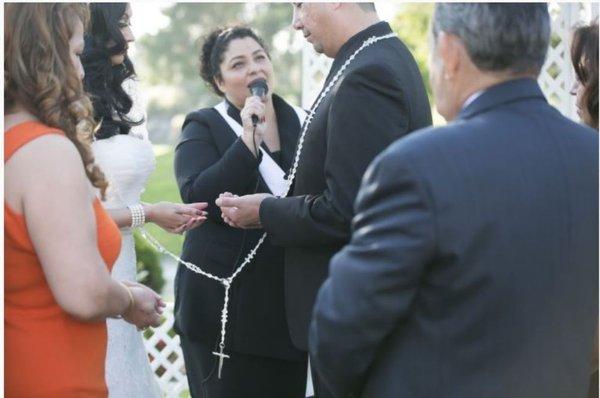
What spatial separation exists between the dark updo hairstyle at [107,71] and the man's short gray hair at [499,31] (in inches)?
81.5

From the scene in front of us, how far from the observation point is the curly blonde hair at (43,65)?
290cm

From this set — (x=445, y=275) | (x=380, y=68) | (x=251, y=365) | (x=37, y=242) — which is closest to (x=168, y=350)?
(x=251, y=365)

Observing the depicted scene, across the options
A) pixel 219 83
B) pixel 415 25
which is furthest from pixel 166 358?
pixel 415 25

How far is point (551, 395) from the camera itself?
262cm

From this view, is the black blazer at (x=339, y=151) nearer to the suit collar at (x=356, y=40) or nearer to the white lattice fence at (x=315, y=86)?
the suit collar at (x=356, y=40)

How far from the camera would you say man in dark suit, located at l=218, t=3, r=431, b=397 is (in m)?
3.57

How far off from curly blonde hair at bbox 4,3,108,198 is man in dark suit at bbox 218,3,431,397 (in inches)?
36.7

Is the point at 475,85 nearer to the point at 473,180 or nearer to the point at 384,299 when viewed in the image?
the point at 473,180

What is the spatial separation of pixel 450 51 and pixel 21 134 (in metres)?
1.09

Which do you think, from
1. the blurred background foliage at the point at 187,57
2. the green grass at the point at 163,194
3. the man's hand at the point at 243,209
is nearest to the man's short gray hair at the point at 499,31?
the man's hand at the point at 243,209

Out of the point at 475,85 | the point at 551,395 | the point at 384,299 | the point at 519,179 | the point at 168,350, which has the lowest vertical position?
the point at 168,350

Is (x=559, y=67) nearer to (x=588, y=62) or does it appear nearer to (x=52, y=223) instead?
(x=588, y=62)

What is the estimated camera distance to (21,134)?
2844mm

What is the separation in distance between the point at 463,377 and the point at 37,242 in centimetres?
109
